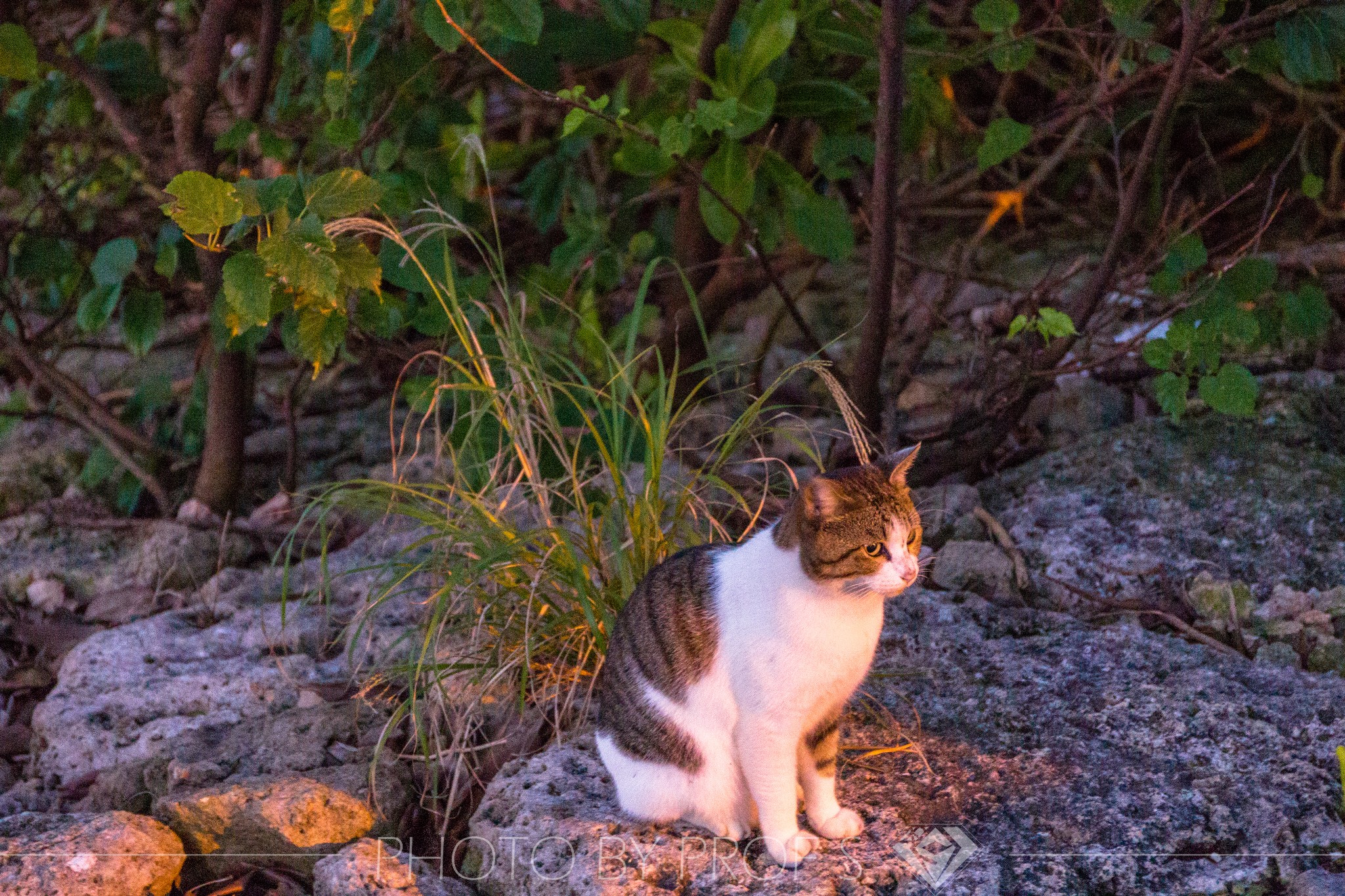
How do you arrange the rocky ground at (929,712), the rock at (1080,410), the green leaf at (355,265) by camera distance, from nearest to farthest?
1. the rocky ground at (929,712)
2. the green leaf at (355,265)
3. the rock at (1080,410)

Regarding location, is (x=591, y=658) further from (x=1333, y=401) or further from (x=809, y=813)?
(x=1333, y=401)

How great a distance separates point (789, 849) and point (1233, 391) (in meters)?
1.36

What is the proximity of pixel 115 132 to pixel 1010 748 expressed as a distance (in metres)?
3.44

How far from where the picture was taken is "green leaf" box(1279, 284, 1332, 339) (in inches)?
112

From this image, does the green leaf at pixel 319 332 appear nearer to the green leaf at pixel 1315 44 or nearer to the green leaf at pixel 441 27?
the green leaf at pixel 441 27

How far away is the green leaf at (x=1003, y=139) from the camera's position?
2.84 m

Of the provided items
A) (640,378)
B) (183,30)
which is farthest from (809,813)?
(183,30)

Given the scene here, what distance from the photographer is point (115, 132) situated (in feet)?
13.0

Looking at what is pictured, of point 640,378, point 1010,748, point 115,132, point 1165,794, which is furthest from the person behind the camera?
point 115,132

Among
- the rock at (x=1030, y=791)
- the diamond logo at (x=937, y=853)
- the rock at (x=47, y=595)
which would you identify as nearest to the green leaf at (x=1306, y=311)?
the rock at (x=1030, y=791)

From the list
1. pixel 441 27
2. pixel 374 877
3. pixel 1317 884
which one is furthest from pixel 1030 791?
pixel 441 27

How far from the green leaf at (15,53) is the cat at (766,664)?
2.06m

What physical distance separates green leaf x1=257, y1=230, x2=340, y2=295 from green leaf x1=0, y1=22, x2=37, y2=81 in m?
1.08

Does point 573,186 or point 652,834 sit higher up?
point 573,186
